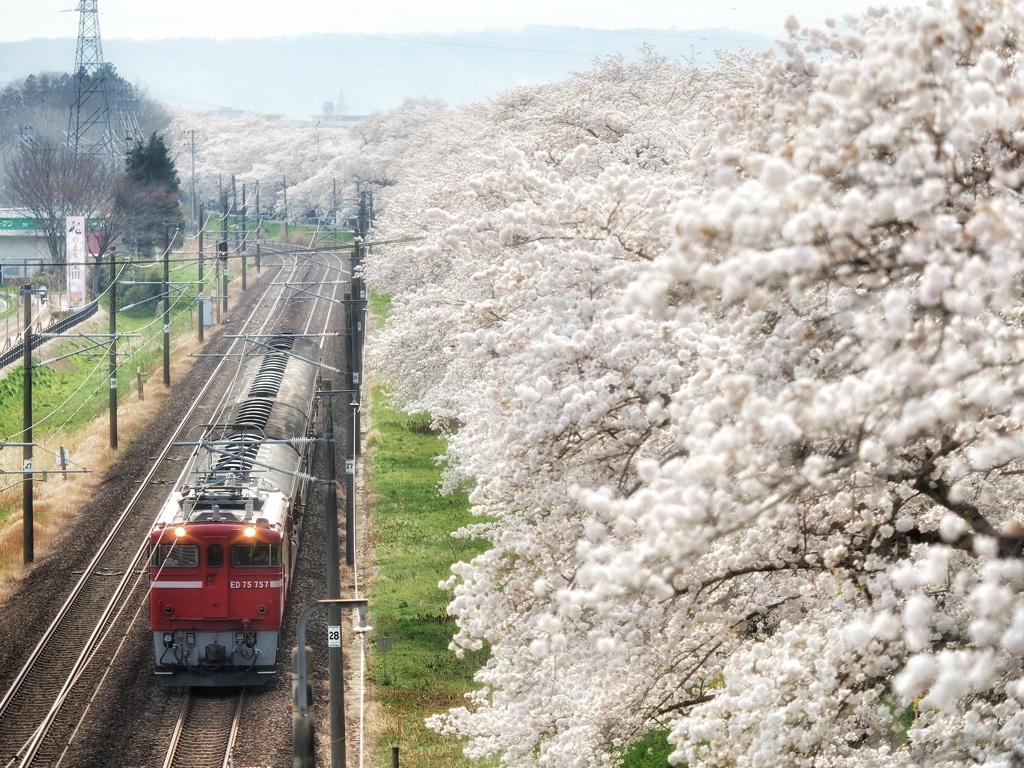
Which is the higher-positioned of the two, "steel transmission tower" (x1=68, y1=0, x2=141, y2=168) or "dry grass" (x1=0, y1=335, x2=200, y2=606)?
"steel transmission tower" (x1=68, y1=0, x2=141, y2=168)

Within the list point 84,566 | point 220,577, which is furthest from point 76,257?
point 220,577

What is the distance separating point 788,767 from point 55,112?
4620 inches

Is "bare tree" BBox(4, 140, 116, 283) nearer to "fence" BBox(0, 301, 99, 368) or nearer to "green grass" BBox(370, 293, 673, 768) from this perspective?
"fence" BBox(0, 301, 99, 368)

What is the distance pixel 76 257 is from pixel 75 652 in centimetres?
3412

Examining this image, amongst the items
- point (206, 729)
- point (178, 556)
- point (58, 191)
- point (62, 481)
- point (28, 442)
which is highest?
point (58, 191)

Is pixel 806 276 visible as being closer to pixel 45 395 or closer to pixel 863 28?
pixel 863 28

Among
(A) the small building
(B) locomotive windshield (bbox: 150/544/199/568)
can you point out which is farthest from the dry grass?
(A) the small building

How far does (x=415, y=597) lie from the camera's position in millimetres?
23422

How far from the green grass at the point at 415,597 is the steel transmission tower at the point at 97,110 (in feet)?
156

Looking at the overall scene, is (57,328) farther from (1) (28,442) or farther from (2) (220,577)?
(2) (220,577)

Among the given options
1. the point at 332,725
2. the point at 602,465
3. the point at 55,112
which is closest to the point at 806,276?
→ the point at 602,465

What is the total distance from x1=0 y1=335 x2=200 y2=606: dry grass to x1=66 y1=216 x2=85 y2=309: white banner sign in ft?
34.9

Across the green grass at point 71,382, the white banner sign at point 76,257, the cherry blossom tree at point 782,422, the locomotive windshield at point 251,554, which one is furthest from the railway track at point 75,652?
the white banner sign at point 76,257

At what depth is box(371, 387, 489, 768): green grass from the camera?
1806 cm
